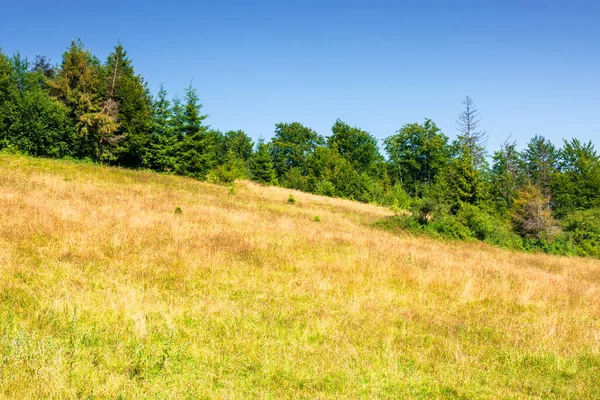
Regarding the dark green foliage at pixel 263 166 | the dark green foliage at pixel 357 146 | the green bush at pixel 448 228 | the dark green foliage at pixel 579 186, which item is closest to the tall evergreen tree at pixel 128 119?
the dark green foliage at pixel 263 166

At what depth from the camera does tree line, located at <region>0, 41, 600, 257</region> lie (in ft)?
81.4

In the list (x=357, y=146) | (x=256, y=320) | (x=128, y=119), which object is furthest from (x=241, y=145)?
(x=256, y=320)

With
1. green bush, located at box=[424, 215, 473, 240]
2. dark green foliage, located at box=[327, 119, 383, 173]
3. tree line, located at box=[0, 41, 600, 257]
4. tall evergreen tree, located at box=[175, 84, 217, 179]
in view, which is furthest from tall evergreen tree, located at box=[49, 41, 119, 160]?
dark green foliage, located at box=[327, 119, 383, 173]

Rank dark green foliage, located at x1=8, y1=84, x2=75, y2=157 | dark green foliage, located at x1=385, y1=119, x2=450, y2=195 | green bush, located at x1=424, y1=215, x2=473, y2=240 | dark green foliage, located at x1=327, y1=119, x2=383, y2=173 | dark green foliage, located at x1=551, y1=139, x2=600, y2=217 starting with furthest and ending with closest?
1. dark green foliage, located at x1=327, y1=119, x2=383, y2=173
2. dark green foliage, located at x1=385, y1=119, x2=450, y2=195
3. dark green foliage, located at x1=551, y1=139, x2=600, y2=217
4. dark green foliage, located at x1=8, y1=84, x2=75, y2=157
5. green bush, located at x1=424, y1=215, x2=473, y2=240

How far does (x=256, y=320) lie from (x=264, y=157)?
48.1 m

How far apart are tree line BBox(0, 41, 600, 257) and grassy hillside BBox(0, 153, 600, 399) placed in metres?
13.2

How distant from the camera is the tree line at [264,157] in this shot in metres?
24.8

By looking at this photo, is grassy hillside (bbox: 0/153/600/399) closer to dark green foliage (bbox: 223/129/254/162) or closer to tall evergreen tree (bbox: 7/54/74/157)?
tall evergreen tree (bbox: 7/54/74/157)

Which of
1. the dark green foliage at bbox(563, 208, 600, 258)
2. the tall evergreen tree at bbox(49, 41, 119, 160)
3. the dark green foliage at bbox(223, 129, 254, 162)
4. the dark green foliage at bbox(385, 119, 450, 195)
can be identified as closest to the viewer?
the dark green foliage at bbox(563, 208, 600, 258)

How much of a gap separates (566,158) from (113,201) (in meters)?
77.3

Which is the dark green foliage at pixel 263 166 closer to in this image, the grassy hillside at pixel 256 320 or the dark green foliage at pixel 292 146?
the dark green foliage at pixel 292 146

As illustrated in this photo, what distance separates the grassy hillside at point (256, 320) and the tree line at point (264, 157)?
13.2 metres

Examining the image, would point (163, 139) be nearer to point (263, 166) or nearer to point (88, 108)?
point (88, 108)

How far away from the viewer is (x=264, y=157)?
52.3 m
